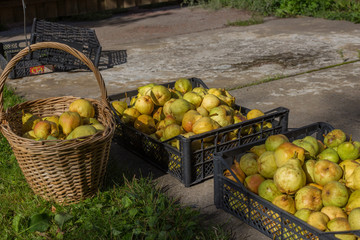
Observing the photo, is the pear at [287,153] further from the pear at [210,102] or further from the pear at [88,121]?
the pear at [88,121]

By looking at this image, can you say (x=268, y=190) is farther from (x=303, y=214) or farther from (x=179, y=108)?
(x=179, y=108)

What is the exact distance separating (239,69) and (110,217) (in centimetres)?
404

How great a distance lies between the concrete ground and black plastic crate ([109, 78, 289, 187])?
82mm

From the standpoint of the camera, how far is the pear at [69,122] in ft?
9.91

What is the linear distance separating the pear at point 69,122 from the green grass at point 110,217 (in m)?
0.49

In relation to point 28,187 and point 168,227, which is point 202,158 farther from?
point 28,187

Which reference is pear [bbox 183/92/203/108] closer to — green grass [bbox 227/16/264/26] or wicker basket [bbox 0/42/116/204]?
wicker basket [bbox 0/42/116/204]

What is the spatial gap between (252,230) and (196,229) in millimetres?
345

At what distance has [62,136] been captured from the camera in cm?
306

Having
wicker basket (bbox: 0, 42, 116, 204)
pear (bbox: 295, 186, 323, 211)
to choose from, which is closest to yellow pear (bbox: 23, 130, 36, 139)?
wicker basket (bbox: 0, 42, 116, 204)

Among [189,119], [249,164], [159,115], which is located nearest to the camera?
[249,164]

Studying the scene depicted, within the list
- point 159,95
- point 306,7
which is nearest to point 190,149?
point 159,95

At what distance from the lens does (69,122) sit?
9.89ft

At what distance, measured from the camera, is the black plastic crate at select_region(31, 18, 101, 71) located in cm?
634
